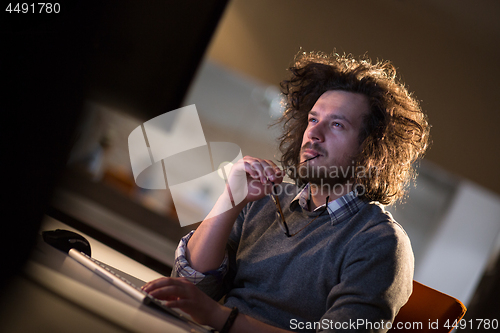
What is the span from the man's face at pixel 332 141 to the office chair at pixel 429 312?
1.25 feet

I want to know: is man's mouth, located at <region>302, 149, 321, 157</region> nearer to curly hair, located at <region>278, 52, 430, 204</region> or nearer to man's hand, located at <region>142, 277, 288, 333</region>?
curly hair, located at <region>278, 52, 430, 204</region>

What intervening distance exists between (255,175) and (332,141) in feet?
0.93

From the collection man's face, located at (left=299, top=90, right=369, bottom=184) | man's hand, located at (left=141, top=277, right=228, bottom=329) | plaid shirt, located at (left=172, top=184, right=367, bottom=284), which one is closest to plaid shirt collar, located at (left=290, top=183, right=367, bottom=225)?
plaid shirt, located at (left=172, top=184, right=367, bottom=284)

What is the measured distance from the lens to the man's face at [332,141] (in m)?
1.07

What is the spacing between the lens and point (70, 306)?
56 centimetres

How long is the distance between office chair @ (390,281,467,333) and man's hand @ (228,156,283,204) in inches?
17.6

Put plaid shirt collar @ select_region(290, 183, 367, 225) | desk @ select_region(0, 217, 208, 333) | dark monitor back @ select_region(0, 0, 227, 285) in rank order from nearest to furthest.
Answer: desk @ select_region(0, 217, 208, 333) < dark monitor back @ select_region(0, 0, 227, 285) < plaid shirt collar @ select_region(290, 183, 367, 225)

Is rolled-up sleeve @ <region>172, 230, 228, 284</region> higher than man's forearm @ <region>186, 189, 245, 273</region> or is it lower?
lower

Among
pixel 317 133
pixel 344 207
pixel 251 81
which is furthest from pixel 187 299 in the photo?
pixel 251 81

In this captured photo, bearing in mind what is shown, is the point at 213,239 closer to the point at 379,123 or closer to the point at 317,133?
the point at 317,133

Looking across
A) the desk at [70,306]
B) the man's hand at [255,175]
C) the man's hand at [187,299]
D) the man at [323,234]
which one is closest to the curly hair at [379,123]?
the man at [323,234]

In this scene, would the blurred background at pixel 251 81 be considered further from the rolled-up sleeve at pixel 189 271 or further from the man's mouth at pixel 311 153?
the man's mouth at pixel 311 153

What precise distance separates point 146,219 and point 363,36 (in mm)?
1732

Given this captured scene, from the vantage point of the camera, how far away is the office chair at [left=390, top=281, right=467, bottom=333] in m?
0.80
